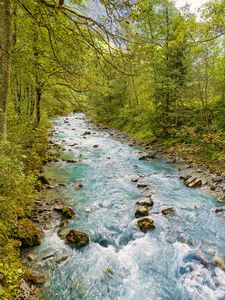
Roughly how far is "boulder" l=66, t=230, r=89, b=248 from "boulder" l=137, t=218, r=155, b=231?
1625 mm

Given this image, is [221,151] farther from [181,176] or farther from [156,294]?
[156,294]

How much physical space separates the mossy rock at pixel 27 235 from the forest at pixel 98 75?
19cm

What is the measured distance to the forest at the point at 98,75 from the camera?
3.65m

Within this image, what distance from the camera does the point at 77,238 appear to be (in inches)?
259

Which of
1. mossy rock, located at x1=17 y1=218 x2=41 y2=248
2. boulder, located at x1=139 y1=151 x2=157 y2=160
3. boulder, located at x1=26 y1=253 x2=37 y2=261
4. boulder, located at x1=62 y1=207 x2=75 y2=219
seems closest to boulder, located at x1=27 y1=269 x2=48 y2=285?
boulder, located at x1=26 y1=253 x2=37 y2=261

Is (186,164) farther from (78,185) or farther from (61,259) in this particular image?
(61,259)

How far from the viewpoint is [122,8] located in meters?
3.40

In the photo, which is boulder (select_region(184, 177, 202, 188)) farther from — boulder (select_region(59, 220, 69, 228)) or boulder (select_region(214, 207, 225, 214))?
boulder (select_region(59, 220, 69, 228))

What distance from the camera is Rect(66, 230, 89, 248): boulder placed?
6.48 meters

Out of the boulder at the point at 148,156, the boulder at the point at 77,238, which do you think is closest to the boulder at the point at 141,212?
the boulder at the point at 77,238

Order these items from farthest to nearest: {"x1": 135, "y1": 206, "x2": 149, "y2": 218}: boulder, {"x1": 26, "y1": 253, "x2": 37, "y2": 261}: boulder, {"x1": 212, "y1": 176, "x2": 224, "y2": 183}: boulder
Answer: {"x1": 212, "y1": 176, "x2": 224, "y2": 183}: boulder → {"x1": 135, "y1": 206, "x2": 149, "y2": 218}: boulder → {"x1": 26, "y1": 253, "x2": 37, "y2": 261}: boulder

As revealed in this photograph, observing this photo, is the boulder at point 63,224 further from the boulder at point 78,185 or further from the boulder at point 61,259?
the boulder at point 78,185

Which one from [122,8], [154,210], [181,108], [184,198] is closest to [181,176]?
[184,198]

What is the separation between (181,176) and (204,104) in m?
5.86
